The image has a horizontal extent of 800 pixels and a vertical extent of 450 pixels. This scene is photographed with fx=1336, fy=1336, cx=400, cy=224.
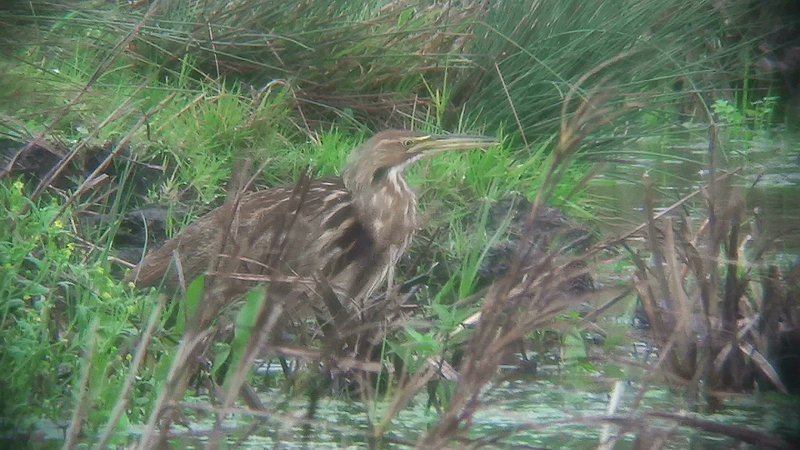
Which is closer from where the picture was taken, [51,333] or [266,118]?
[51,333]

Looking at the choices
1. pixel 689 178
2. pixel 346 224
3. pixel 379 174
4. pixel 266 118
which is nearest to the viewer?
pixel 346 224

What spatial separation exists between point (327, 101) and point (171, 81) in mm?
808

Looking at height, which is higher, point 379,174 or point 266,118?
point 266,118

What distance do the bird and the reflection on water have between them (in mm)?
1237

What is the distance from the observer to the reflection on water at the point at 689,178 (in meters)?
6.11

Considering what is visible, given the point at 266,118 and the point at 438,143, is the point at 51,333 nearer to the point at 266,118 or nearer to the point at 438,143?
the point at 438,143

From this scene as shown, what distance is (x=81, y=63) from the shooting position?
622 centimetres

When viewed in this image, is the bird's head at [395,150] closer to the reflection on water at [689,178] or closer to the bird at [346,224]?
the bird at [346,224]

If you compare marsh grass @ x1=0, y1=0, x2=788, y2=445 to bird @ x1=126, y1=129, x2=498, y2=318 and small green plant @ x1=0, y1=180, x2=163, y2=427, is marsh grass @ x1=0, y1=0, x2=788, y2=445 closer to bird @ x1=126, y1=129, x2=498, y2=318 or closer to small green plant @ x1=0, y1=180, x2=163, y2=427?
small green plant @ x1=0, y1=180, x2=163, y2=427

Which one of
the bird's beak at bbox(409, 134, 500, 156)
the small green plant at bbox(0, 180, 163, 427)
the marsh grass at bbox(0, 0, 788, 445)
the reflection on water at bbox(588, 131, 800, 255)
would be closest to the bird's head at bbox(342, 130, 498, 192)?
the bird's beak at bbox(409, 134, 500, 156)

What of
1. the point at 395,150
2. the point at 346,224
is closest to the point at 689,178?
the point at 395,150

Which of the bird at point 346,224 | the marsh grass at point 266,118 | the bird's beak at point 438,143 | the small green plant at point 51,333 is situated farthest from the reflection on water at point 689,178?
the small green plant at point 51,333

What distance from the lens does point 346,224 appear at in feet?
15.3

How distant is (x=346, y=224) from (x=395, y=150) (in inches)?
21.1
